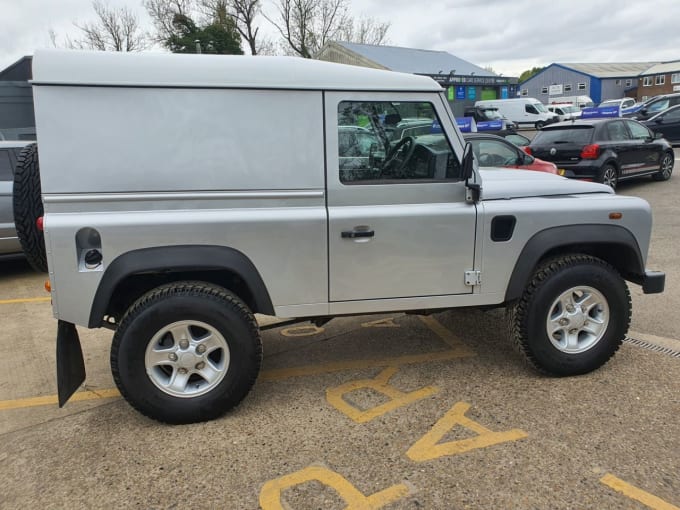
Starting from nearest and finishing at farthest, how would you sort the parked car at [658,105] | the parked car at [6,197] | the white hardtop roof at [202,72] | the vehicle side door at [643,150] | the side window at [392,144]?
the white hardtop roof at [202,72] → the side window at [392,144] → the parked car at [6,197] → the vehicle side door at [643,150] → the parked car at [658,105]

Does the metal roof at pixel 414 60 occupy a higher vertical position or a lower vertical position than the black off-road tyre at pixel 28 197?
higher

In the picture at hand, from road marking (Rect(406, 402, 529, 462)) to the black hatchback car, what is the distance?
327 inches

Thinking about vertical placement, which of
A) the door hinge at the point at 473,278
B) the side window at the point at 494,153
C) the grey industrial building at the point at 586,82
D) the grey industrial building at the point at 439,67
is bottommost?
the door hinge at the point at 473,278

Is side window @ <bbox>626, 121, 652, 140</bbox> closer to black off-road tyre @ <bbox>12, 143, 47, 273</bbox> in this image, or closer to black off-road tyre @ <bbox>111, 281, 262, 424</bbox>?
black off-road tyre @ <bbox>111, 281, 262, 424</bbox>

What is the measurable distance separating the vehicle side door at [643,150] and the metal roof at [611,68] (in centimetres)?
6051

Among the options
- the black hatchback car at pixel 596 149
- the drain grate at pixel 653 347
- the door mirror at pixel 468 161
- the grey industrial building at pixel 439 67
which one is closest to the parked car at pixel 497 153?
the black hatchback car at pixel 596 149

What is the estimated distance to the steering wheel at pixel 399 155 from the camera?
3.30 m

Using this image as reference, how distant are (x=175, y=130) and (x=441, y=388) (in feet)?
7.74

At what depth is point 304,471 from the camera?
2.77 m

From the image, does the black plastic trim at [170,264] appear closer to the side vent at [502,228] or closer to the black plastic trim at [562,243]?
the side vent at [502,228]

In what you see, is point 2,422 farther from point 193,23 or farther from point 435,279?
point 193,23

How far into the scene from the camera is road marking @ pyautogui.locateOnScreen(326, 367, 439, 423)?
3.33 meters

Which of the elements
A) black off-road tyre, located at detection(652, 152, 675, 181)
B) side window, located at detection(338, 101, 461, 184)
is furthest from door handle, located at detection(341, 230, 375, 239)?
black off-road tyre, located at detection(652, 152, 675, 181)

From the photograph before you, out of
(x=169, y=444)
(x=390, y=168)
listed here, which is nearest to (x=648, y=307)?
(x=390, y=168)
